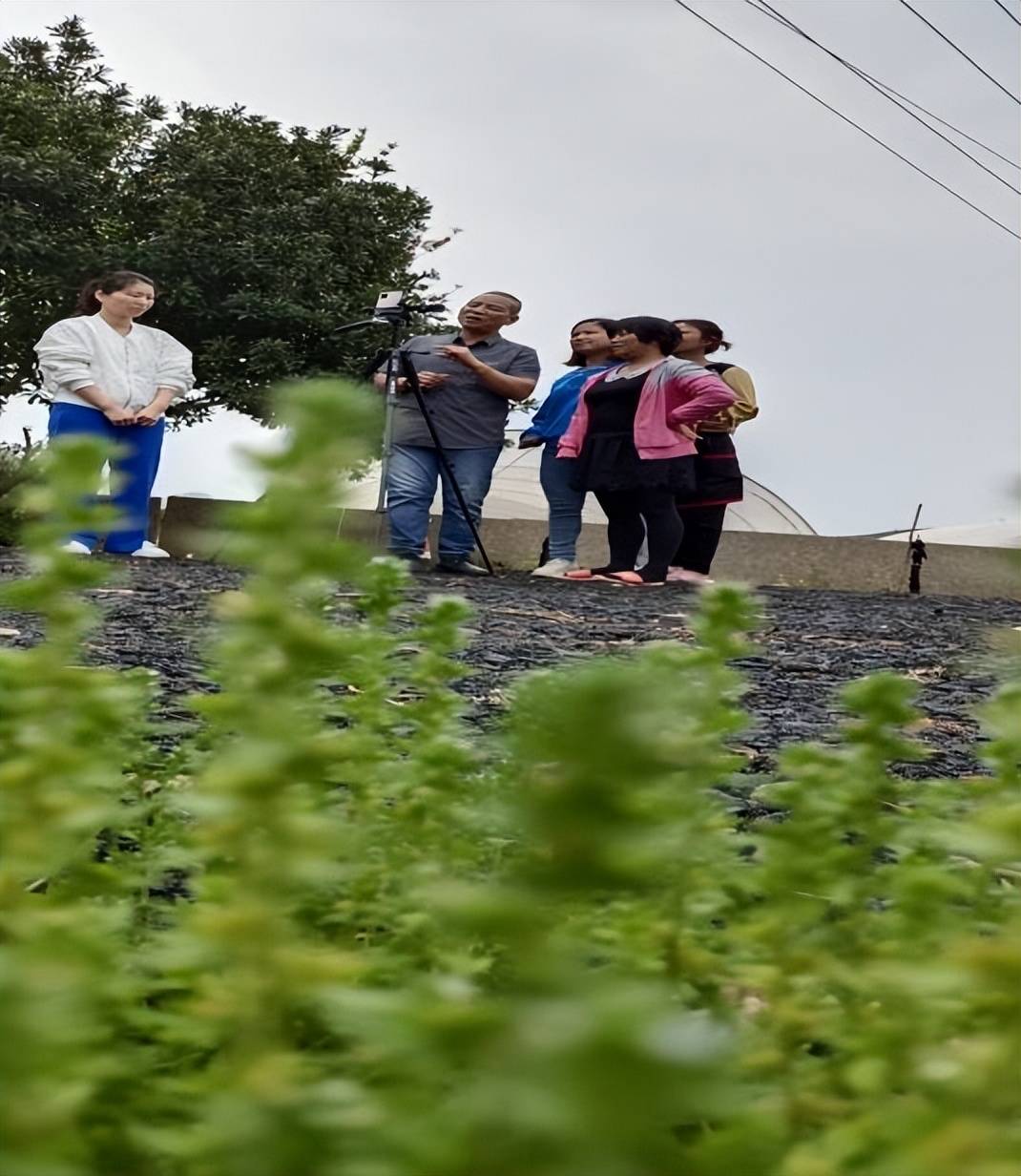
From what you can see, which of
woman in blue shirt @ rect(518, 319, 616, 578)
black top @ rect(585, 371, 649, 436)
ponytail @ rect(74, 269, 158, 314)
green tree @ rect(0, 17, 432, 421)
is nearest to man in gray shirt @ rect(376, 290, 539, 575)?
woman in blue shirt @ rect(518, 319, 616, 578)

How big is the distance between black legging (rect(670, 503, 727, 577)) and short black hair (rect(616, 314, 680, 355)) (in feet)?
3.25

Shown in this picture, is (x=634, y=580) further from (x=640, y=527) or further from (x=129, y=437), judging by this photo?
(x=129, y=437)

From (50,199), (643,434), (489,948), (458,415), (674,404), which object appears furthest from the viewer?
(50,199)

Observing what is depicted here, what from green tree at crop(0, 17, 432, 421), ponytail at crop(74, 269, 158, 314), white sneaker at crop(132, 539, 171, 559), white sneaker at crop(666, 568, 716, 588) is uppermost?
green tree at crop(0, 17, 432, 421)

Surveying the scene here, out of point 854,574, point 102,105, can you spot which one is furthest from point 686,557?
point 102,105

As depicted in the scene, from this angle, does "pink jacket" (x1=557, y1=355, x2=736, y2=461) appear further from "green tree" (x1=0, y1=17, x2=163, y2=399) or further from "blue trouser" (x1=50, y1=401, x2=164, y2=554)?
"green tree" (x1=0, y1=17, x2=163, y2=399)

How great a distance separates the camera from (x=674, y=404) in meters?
7.70

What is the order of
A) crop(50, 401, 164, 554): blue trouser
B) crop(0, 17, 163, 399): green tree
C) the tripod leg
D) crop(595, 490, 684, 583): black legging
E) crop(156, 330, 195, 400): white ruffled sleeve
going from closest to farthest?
crop(595, 490, 684, 583): black legging → crop(50, 401, 164, 554): blue trouser → crop(156, 330, 195, 400): white ruffled sleeve → the tripod leg → crop(0, 17, 163, 399): green tree

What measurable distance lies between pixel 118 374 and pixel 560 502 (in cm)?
255

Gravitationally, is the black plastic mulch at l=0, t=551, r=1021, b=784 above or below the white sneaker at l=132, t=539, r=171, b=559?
above

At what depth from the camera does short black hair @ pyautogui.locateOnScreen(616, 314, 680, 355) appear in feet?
25.6

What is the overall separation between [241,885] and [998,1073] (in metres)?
0.23

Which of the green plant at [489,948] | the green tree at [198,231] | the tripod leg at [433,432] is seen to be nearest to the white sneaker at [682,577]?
the tripod leg at [433,432]

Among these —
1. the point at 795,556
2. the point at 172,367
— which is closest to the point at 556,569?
the point at 172,367
